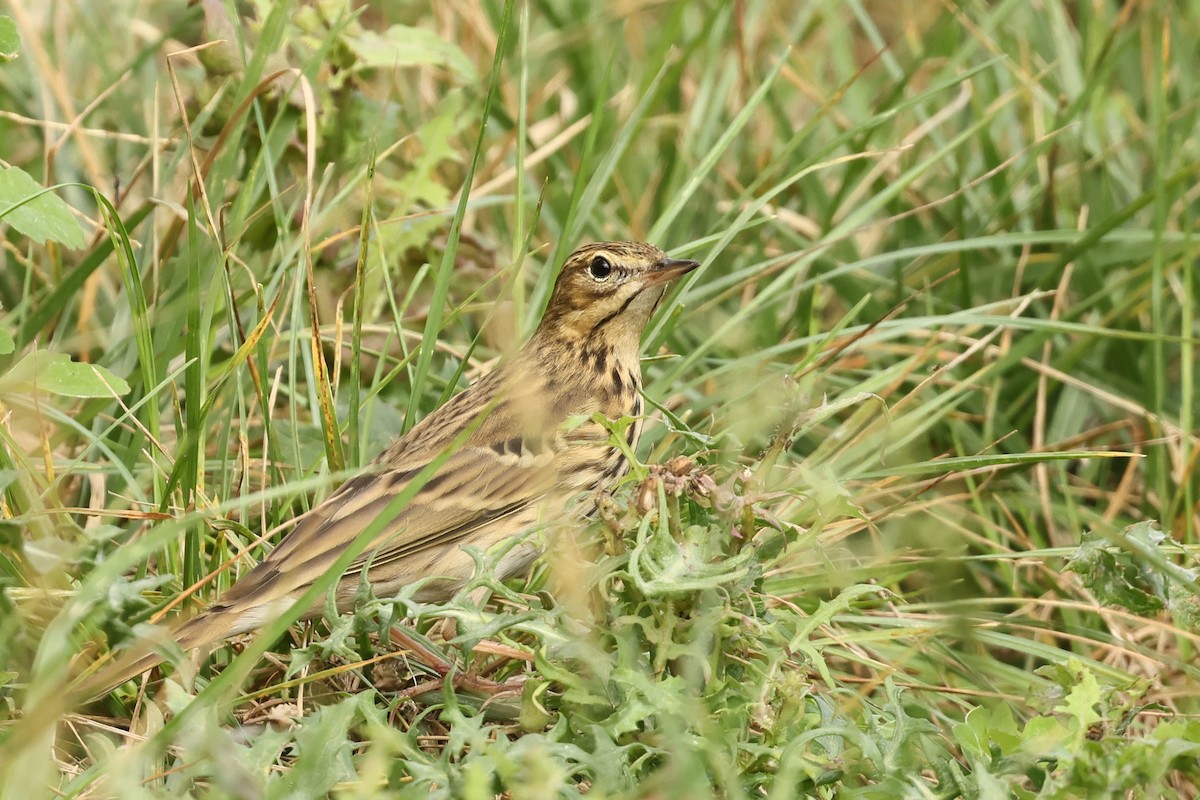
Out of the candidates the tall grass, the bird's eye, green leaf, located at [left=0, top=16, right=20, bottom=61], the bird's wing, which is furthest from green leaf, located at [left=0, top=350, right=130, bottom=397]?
the bird's eye

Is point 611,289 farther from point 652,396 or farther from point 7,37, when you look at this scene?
point 7,37

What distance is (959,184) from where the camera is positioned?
5.54 meters

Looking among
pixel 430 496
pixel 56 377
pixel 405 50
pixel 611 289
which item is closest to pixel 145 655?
pixel 56 377

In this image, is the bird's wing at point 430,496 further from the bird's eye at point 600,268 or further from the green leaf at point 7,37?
the green leaf at point 7,37

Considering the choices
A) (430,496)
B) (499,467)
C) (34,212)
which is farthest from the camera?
(499,467)

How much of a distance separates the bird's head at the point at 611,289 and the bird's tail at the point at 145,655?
166cm

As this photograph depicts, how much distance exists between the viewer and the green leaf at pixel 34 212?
137 inches

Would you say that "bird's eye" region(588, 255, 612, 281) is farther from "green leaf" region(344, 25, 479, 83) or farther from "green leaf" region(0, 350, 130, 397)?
"green leaf" region(0, 350, 130, 397)

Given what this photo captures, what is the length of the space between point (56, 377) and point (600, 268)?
1.71m

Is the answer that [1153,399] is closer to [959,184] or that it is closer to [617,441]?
[959,184]

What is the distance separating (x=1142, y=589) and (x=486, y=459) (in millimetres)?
1773

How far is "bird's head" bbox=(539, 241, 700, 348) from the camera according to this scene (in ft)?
14.5

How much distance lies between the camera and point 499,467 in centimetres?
416

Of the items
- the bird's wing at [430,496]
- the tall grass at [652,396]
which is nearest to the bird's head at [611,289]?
the tall grass at [652,396]
